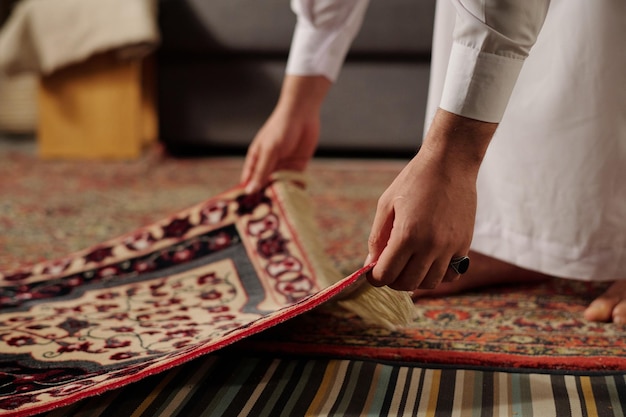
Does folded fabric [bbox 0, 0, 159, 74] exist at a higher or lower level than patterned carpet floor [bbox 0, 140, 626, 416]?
higher

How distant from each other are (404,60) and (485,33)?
1531mm

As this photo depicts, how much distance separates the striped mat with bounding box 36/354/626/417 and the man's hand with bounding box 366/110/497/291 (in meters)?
A: 0.09

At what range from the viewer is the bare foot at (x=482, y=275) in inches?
36.1

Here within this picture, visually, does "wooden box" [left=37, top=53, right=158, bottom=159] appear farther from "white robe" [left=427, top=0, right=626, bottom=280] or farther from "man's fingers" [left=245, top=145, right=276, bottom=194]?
"white robe" [left=427, top=0, right=626, bottom=280]

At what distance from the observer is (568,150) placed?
822 mm

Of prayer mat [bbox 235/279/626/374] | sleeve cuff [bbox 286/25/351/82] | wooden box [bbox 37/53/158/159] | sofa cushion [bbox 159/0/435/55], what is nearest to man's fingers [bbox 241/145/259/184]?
sleeve cuff [bbox 286/25/351/82]

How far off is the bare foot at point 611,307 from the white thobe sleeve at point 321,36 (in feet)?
1.32

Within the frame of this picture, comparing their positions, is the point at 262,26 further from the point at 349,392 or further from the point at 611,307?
the point at 349,392

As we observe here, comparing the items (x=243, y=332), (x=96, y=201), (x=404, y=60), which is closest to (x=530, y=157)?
(x=243, y=332)

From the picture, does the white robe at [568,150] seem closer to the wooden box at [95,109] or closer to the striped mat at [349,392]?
the striped mat at [349,392]

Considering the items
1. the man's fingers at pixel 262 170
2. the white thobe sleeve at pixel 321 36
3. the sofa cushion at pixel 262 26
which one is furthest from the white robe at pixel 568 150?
the sofa cushion at pixel 262 26

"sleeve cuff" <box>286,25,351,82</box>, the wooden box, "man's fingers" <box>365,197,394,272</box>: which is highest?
"sleeve cuff" <box>286,25,351,82</box>

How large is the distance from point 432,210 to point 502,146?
342mm

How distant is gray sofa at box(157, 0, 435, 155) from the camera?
6.72 feet
